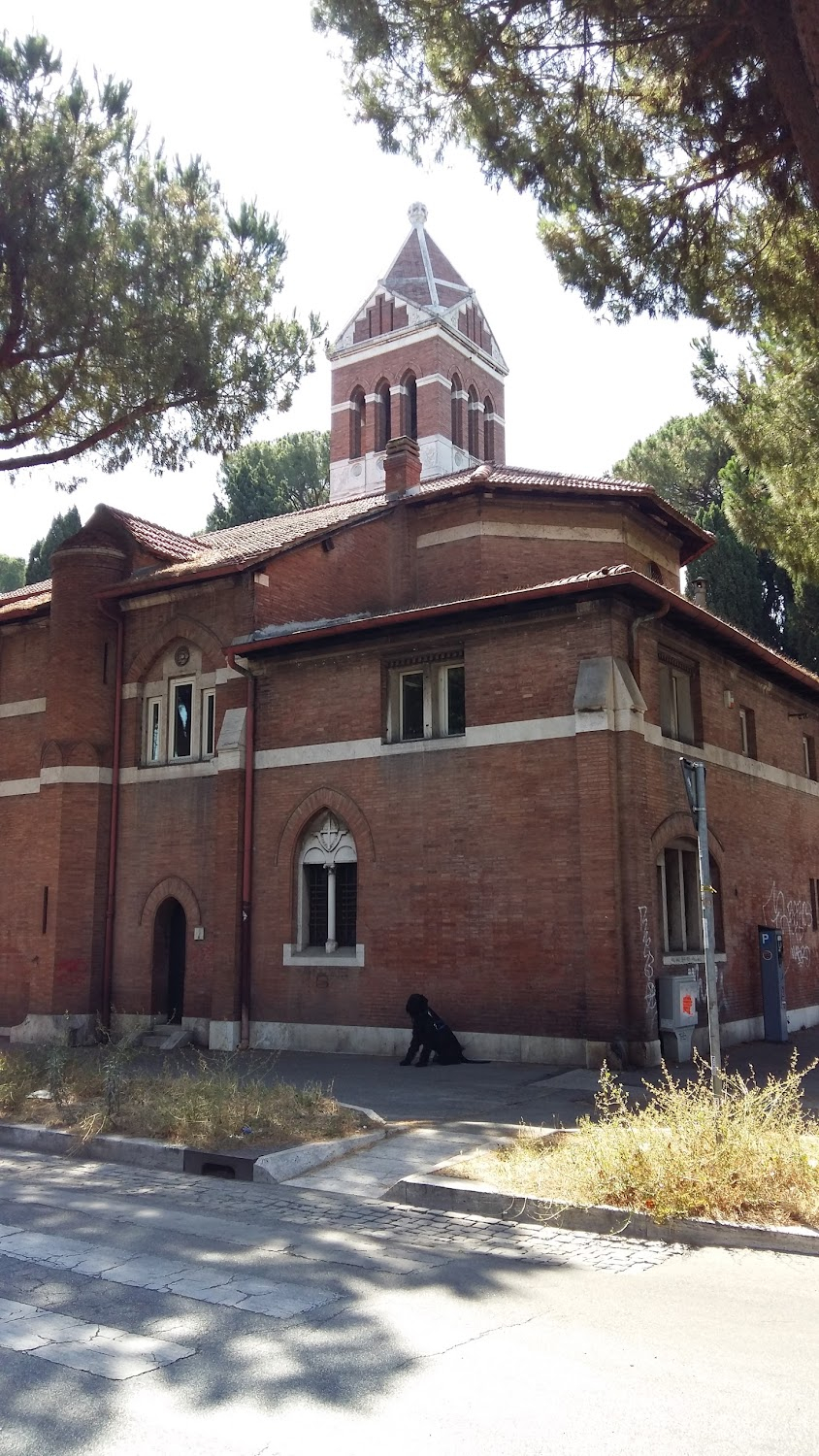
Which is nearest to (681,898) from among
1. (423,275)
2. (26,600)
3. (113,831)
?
(113,831)

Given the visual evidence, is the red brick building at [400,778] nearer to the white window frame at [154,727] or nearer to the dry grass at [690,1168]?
the white window frame at [154,727]

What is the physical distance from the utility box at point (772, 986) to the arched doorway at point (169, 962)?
9451 mm

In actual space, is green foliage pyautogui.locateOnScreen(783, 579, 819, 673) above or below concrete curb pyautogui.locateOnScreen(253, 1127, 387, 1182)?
above

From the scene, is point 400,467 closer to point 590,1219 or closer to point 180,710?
point 180,710

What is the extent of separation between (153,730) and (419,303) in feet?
77.2

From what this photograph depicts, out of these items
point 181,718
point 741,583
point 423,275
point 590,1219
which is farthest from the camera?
point 423,275

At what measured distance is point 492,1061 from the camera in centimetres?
1427

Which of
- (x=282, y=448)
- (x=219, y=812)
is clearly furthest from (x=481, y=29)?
(x=282, y=448)

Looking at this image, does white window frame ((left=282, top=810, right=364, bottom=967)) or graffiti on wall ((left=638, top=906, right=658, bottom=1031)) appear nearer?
graffiti on wall ((left=638, top=906, right=658, bottom=1031))

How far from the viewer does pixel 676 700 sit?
16.8m

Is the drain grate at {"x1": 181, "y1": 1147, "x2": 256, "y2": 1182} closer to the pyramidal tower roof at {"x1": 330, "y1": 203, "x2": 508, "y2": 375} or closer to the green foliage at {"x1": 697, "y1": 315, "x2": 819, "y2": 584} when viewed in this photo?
the green foliage at {"x1": 697, "y1": 315, "x2": 819, "y2": 584}

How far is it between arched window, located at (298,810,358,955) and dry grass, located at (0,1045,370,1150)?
4265 millimetres

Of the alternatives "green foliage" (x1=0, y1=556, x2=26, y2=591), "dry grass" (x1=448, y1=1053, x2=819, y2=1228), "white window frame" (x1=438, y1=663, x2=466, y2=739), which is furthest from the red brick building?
"green foliage" (x1=0, y1=556, x2=26, y2=591)

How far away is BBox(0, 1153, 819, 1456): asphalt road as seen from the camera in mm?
4008
